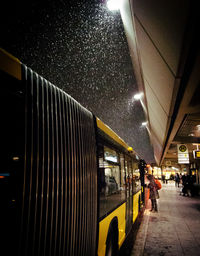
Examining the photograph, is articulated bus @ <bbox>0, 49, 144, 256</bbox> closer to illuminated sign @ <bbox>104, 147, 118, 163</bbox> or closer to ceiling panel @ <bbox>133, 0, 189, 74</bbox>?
illuminated sign @ <bbox>104, 147, 118, 163</bbox>

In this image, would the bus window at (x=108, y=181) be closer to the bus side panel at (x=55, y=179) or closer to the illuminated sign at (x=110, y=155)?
the illuminated sign at (x=110, y=155)

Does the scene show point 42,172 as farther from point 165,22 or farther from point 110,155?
point 165,22

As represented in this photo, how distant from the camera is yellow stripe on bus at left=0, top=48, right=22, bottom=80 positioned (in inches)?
68.8

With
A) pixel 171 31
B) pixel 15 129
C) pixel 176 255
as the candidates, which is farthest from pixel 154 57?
pixel 176 255

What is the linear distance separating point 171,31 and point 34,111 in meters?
3.09

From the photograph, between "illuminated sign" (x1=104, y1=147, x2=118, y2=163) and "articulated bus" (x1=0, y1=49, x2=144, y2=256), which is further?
"illuminated sign" (x1=104, y1=147, x2=118, y2=163)

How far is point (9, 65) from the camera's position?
1803 mm

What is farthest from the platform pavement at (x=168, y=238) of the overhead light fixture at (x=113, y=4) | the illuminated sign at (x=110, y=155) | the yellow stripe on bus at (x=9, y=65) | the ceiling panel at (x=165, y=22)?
Result: the overhead light fixture at (x=113, y=4)

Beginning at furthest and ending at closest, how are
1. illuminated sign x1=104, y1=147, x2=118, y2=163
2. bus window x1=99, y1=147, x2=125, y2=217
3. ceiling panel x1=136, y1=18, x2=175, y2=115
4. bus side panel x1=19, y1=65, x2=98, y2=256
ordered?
ceiling panel x1=136, y1=18, x2=175, y2=115
illuminated sign x1=104, y1=147, x2=118, y2=163
bus window x1=99, y1=147, x2=125, y2=217
bus side panel x1=19, y1=65, x2=98, y2=256

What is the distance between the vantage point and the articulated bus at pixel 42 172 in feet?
5.72

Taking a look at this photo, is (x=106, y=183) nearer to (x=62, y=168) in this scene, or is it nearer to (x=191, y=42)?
(x=62, y=168)

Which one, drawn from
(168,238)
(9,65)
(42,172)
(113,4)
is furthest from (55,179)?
(168,238)

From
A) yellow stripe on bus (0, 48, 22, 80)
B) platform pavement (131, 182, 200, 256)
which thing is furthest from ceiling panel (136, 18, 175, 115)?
platform pavement (131, 182, 200, 256)

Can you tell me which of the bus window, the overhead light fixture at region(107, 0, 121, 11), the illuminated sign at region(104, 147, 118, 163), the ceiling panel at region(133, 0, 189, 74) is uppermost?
the overhead light fixture at region(107, 0, 121, 11)
